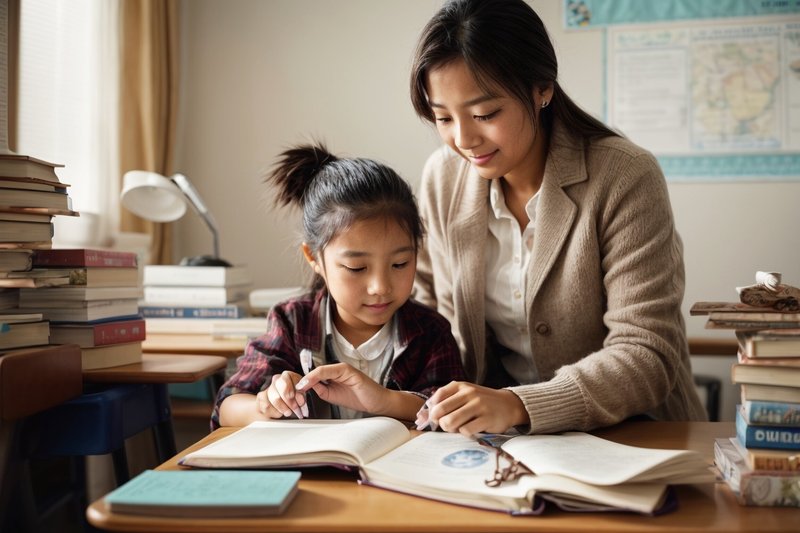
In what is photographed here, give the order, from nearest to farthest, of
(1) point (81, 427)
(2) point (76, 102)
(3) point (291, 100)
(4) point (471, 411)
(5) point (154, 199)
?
(4) point (471, 411) < (1) point (81, 427) < (5) point (154, 199) < (2) point (76, 102) < (3) point (291, 100)

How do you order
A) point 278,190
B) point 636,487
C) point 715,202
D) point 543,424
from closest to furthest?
1. point 636,487
2. point 543,424
3. point 278,190
4. point 715,202

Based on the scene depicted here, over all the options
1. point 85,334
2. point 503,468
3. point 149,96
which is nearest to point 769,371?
point 503,468

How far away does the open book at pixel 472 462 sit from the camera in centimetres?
79

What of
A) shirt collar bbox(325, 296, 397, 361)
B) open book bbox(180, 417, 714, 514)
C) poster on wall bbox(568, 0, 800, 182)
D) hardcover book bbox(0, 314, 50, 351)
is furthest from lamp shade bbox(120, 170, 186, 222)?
poster on wall bbox(568, 0, 800, 182)

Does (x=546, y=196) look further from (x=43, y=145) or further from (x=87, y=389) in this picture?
(x=43, y=145)

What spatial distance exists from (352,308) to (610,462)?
61 cm

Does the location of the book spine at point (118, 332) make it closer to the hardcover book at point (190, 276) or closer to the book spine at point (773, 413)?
the hardcover book at point (190, 276)

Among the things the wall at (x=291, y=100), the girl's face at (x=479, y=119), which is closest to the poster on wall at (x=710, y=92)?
the wall at (x=291, y=100)

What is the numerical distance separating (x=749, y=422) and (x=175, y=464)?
701mm

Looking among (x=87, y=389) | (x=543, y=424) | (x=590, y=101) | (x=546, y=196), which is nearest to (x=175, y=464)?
(x=543, y=424)

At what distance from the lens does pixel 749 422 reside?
870 millimetres

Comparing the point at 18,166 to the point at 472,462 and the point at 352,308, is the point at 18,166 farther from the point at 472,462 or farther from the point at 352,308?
the point at 472,462

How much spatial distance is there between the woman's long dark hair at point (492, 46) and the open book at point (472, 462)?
626mm

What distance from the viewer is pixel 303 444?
94 cm
